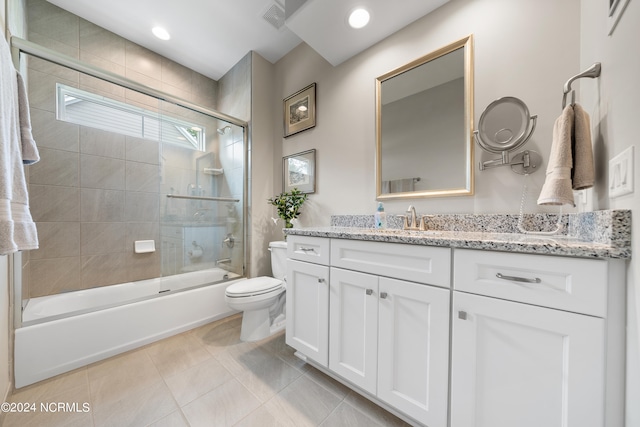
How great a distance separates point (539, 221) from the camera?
1.08 meters

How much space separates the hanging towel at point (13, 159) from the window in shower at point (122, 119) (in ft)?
3.96

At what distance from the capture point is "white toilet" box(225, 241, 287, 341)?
5.36 feet

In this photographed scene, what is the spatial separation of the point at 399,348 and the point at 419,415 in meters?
0.25

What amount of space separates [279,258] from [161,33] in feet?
7.85

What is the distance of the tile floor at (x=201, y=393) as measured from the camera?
3.47 feet

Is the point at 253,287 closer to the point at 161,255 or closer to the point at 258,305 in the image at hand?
the point at 258,305

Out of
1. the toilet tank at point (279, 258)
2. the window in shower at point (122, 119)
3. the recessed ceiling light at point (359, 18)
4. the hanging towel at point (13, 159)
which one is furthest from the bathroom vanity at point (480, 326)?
the window in shower at point (122, 119)

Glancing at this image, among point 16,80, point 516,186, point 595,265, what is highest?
point 16,80

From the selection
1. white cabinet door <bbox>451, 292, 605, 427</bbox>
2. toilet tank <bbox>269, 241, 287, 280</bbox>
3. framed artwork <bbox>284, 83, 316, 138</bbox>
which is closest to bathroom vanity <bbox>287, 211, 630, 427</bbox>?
white cabinet door <bbox>451, 292, 605, 427</bbox>

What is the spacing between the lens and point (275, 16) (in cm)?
190

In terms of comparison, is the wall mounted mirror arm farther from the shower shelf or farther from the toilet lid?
the shower shelf

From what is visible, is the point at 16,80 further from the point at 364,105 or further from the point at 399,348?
the point at 399,348

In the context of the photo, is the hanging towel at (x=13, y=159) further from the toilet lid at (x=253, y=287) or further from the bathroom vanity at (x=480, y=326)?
the bathroom vanity at (x=480, y=326)

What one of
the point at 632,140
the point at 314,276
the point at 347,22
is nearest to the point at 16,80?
the point at 314,276
